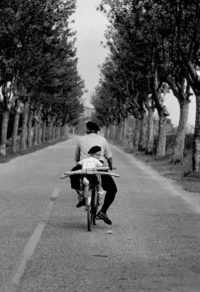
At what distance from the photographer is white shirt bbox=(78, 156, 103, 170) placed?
1090 centimetres

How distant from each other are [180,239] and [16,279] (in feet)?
12.0

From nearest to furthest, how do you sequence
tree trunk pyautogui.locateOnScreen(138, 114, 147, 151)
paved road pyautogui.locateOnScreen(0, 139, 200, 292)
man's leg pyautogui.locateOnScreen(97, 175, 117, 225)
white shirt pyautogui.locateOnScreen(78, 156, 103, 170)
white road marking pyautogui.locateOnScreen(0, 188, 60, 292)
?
white road marking pyautogui.locateOnScreen(0, 188, 60, 292) → paved road pyautogui.locateOnScreen(0, 139, 200, 292) → white shirt pyautogui.locateOnScreen(78, 156, 103, 170) → man's leg pyautogui.locateOnScreen(97, 175, 117, 225) → tree trunk pyautogui.locateOnScreen(138, 114, 147, 151)

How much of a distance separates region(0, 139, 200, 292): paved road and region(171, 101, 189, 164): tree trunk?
15144 millimetres

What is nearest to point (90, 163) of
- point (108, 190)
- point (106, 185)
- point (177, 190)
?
point (106, 185)

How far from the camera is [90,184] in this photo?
36.1 feet

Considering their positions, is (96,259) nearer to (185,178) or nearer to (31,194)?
(31,194)

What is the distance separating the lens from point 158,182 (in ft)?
71.3

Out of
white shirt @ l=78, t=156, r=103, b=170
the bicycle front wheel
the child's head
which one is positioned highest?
the child's head

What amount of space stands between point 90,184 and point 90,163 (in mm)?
346

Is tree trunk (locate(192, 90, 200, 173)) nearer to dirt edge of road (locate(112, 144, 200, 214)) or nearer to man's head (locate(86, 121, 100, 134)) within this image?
dirt edge of road (locate(112, 144, 200, 214))

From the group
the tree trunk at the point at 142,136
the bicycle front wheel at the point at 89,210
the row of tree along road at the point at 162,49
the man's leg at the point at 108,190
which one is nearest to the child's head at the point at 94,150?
the man's leg at the point at 108,190

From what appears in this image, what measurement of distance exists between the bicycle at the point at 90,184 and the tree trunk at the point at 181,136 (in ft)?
69.0

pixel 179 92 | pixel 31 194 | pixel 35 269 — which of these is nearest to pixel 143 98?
pixel 179 92

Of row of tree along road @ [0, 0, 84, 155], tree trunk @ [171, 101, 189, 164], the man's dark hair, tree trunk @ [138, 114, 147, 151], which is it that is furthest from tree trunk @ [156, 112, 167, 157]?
the man's dark hair
